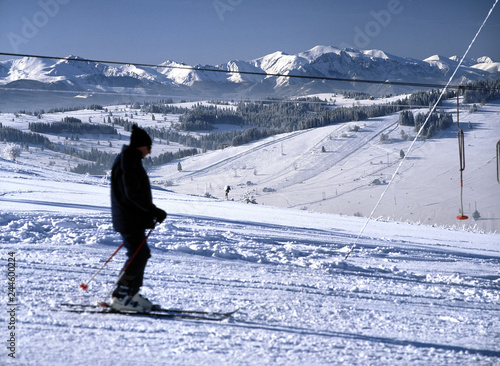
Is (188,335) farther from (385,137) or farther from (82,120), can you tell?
(82,120)

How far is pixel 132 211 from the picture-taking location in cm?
363

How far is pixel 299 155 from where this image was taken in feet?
241

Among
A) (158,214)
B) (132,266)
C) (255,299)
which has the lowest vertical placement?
(255,299)

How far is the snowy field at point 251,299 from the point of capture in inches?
123

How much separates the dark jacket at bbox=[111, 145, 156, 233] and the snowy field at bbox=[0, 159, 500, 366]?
3.03 ft

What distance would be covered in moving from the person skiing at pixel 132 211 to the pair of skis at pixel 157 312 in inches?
2.0

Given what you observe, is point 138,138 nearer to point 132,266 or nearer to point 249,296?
point 132,266

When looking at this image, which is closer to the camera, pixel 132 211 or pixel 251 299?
pixel 132 211

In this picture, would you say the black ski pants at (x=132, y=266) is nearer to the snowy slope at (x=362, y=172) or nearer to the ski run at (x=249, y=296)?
the ski run at (x=249, y=296)

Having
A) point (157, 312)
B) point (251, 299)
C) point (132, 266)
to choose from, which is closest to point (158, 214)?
point (132, 266)

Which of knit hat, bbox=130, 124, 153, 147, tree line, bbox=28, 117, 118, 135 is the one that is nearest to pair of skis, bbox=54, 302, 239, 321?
knit hat, bbox=130, 124, 153, 147

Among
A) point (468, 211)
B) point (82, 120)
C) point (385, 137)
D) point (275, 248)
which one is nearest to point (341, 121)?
point (385, 137)

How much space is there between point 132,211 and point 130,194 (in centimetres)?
23

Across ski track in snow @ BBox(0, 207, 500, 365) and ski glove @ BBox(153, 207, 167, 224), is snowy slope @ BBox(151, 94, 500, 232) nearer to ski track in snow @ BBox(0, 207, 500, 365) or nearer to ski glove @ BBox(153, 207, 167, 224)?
ski track in snow @ BBox(0, 207, 500, 365)
